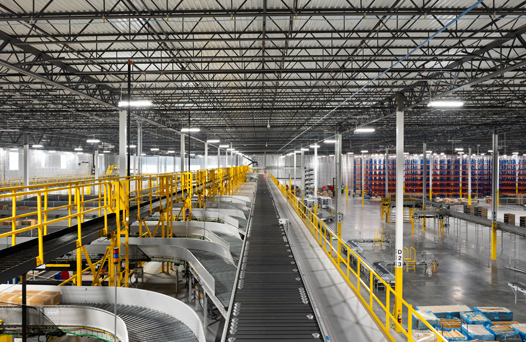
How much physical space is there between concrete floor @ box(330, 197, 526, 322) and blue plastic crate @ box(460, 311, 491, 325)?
6.28 ft

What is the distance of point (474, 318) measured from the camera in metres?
11.5

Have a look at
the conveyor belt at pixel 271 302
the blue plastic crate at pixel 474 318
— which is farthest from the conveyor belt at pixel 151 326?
the blue plastic crate at pixel 474 318

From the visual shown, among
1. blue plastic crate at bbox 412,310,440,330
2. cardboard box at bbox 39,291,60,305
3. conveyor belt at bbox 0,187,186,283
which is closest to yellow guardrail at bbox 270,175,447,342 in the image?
blue plastic crate at bbox 412,310,440,330

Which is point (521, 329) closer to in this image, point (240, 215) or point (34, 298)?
point (240, 215)

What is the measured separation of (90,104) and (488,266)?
A: 94.4ft

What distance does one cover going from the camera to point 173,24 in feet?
35.1

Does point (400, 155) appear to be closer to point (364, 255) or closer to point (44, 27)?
point (364, 255)

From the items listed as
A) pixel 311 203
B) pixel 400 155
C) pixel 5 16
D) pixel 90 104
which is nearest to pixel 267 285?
pixel 400 155

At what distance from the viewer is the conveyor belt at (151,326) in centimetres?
650

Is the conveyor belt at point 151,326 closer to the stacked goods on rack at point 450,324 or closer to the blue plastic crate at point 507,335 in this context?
the stacked goods on rack at point 450,324

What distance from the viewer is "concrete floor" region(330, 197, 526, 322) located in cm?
1436

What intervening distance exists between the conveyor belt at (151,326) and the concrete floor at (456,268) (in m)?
11.1

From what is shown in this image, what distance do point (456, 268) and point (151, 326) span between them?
60.1 feet

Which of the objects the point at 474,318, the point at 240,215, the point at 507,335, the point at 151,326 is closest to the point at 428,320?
the point at 474,318
